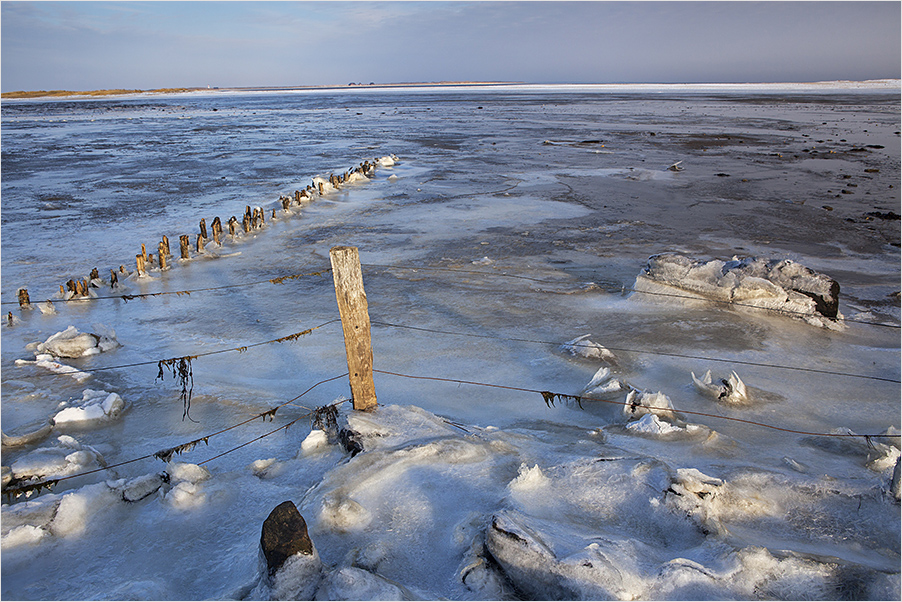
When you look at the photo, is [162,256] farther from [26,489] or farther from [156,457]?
[26,489]

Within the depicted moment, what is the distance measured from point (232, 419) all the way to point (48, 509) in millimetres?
1579

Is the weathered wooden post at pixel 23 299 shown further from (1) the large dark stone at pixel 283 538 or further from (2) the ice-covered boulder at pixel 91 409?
(1) the large dark stone at pixel 283 538

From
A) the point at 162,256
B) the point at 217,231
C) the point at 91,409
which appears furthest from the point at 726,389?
the point at 217,231

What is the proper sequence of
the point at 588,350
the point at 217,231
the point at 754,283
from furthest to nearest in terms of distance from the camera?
the point at 217,231 → the point at 754,283 → the point at 588,350

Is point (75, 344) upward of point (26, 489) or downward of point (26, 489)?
upward

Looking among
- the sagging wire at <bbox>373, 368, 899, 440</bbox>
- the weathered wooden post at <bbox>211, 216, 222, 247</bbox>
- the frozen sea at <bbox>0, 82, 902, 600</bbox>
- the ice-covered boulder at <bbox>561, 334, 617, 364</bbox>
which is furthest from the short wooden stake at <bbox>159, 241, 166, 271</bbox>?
the ice-covered boulder at <bbox>561, 334, 617, 364</bbox>

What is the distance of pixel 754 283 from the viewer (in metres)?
7.49

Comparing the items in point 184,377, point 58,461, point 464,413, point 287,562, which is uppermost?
point 184,377

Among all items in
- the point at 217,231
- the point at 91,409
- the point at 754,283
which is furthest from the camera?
the point at 217,231

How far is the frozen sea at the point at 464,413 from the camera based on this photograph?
3.30 meters

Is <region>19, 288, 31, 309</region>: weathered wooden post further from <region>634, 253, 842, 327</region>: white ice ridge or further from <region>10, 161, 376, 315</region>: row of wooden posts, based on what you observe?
<region>634, 253, 842, 327</region>: white ice ridge

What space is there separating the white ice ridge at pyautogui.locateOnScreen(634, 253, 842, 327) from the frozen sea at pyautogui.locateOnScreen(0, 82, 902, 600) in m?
0.17

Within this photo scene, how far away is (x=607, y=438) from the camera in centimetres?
479

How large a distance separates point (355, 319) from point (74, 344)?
3.68 m
